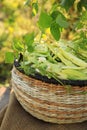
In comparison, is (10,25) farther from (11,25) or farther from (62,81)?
(62,81)

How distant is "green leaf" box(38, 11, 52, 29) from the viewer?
108cm

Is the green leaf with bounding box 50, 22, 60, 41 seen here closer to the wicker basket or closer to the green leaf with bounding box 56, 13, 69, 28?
the green leaf with bounding box 56, 13, 69, 28

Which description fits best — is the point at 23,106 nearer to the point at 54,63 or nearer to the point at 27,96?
the point at 27,96

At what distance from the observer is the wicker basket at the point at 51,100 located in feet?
3.65

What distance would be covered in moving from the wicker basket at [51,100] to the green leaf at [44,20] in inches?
6.9

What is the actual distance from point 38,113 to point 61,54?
0.70ft

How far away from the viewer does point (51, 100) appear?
3.70 feet

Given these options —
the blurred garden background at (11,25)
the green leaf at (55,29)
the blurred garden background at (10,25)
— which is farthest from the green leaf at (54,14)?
the blurred garden background at (10,25)

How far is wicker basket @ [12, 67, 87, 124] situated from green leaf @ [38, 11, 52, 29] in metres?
0.18

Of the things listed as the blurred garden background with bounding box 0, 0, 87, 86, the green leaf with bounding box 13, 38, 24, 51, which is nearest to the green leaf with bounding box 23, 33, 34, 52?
the green leaf with bounding box 13, 38, 24, 51

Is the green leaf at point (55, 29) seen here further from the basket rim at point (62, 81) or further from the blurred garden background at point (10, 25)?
the blurred garden background at point (10, 25)

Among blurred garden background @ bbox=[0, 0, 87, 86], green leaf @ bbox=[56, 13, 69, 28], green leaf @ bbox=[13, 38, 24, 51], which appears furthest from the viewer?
blurred garden background @ bbox=[0, 0, 87, 86]

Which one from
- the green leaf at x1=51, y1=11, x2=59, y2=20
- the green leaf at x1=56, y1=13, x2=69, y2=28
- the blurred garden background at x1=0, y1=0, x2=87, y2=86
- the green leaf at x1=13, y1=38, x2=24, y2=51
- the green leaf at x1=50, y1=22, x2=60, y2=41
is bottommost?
the blurred garden background at x1=0, y1=0, x2=87, y2=86

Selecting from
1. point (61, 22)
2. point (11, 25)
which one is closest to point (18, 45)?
Answer: point (61, 22)
